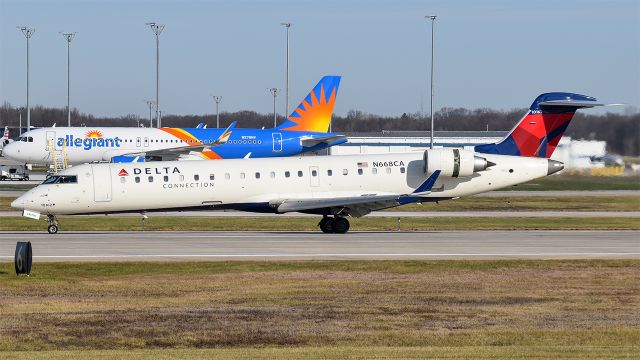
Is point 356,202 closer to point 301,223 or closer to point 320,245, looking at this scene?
point 320,245

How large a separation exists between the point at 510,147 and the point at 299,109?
104 ft

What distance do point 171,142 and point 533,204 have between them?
74.0ft

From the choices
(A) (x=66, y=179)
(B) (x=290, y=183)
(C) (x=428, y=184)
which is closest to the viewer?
(A) (x=66, y=179)

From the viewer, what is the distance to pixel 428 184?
40531 millimetres

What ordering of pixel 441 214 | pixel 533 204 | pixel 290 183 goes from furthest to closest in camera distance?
pixel 533 204 < pixel 441 214 < pixel 290 183

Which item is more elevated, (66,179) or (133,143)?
(133,143)

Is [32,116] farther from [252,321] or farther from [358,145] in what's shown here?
[252,321]

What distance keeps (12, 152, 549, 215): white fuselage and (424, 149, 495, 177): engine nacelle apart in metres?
0.35

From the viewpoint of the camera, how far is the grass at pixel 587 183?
69.5 m

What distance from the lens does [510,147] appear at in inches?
1709

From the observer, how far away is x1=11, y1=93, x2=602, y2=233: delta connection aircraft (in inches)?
1571

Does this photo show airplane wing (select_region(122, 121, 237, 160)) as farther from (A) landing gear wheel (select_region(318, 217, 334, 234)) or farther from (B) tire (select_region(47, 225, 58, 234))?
(A) landing gear wheel (select_region(318, 217, 334, 234))

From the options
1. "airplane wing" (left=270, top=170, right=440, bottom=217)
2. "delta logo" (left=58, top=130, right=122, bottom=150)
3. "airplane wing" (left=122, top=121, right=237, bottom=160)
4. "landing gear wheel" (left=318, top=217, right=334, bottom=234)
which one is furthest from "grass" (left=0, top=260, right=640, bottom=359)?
"delta logo" (left=58, top=130, right=122, bottom=150)

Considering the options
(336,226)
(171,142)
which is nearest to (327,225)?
(336,226)
